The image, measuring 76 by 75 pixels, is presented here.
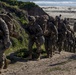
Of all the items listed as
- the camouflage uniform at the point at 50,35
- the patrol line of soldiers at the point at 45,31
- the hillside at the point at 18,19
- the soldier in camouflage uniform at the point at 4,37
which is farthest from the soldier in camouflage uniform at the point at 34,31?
the soldier in camouflage uniform at the point at 4,37

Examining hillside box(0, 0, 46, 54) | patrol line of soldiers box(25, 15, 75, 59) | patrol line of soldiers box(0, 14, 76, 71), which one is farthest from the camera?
hillside box(0, 0, 46, 54)

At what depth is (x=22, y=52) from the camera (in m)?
16.2

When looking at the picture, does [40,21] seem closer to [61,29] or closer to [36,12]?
[61,29]

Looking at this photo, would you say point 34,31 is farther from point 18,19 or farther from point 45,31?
point 18,19

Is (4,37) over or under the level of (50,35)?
over

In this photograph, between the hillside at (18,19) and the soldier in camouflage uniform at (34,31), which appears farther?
the hillside at (18,19)

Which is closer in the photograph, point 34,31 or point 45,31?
point 34,31

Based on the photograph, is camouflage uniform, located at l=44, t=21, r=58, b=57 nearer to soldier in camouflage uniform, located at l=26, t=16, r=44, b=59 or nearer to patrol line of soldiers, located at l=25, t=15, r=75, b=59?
patrol line of soldiers, located at l=25, t=15, r=75, b=59

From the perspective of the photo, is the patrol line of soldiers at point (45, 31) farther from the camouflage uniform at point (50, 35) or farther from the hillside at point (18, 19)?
the hillside at point (18, 19)

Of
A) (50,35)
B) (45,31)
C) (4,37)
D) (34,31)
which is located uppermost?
(4,37)

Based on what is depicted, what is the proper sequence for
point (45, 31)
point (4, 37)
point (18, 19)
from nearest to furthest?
point (4, 37) → point (45, 31) → point (18, 19)

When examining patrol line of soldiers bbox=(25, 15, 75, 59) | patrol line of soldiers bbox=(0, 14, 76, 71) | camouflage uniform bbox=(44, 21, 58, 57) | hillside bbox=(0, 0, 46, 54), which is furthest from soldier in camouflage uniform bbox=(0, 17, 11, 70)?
camouflage uniform bbox=(44, 21, 58, 57)

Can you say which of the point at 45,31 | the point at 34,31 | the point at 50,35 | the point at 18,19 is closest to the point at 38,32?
the point at 34,31

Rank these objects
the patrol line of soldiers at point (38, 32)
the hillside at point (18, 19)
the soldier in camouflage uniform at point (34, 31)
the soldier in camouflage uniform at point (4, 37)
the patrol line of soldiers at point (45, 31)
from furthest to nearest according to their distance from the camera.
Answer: the hillside at point (18, 19) < the patrol line of soldiers at point (45, 31) < the soldier in camouflage uniform at point (34, 31) < the patrol line of soldiers at point (38, 32) < the soldier in camouflage uniform at point (4, 37)
